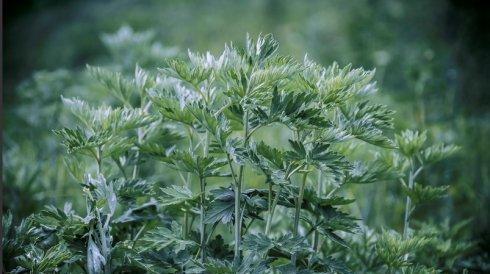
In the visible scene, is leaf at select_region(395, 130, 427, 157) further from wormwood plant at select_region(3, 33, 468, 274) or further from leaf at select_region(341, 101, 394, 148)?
leaf at select_region(341, 101, 394, 148)

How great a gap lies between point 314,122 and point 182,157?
0.25 meters

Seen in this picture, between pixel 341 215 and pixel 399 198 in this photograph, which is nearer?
pixel 341 215

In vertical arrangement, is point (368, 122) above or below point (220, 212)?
above

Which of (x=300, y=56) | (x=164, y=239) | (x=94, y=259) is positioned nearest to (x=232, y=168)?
(x=164, y=239)

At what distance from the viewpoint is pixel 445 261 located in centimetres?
158

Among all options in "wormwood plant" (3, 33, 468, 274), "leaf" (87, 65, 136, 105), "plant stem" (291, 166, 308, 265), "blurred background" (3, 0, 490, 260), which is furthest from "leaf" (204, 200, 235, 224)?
"blurred background" (3, 0, 490, 260)

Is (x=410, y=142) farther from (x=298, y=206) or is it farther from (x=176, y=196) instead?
(x=176, y=196)

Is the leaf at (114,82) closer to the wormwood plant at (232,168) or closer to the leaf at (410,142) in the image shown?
the wormwood plant at (232,168)

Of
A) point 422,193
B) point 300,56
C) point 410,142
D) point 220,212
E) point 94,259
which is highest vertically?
point 300,56

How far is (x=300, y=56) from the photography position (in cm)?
348

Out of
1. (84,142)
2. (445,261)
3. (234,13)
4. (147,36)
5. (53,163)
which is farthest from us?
(234,13)

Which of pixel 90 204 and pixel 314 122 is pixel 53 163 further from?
pixel 314 122

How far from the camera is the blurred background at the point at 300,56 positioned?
227cm

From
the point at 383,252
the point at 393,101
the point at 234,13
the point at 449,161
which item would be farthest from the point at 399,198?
the point at 234,13
